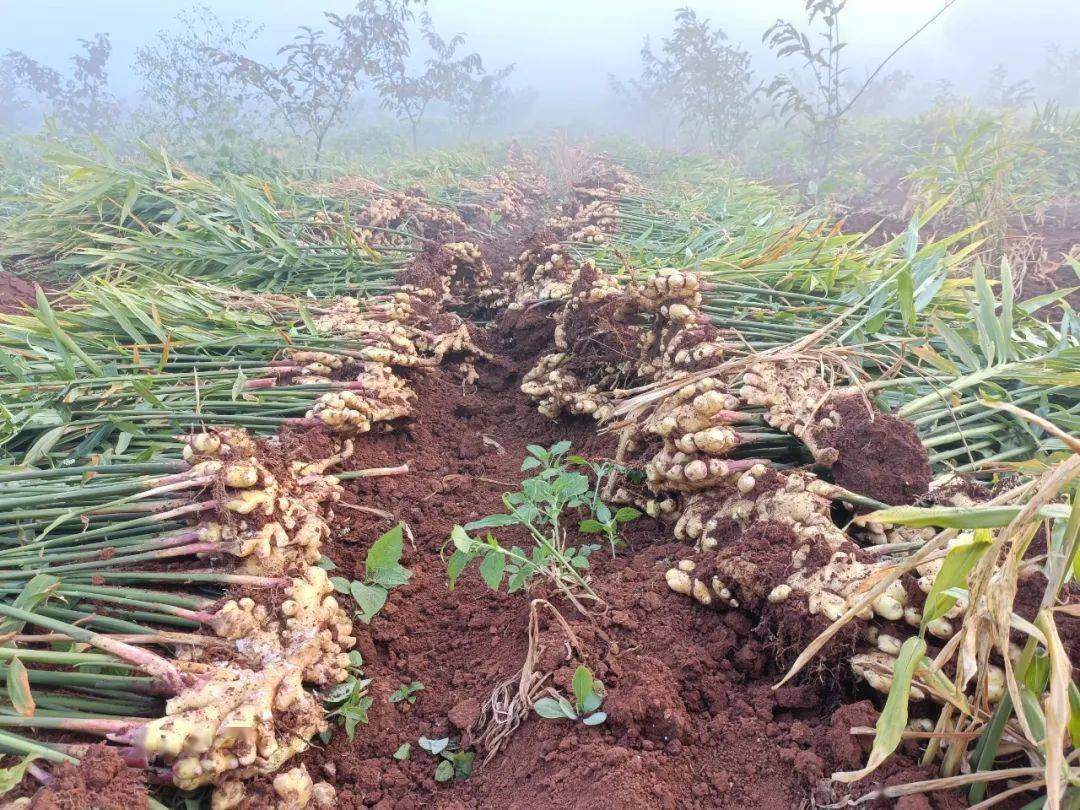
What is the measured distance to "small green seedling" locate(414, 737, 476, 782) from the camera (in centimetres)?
134

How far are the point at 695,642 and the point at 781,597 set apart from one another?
0.24m

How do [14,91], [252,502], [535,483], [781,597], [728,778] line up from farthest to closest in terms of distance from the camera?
[14,91] < [535,483] < [252,502] < [781,597] < [728,778]

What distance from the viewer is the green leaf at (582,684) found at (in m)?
1.25

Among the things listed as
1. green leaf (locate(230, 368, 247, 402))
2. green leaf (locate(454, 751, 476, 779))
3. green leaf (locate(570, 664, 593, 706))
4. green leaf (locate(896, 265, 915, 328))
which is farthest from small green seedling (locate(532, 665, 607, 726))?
green leaf (locate(230, 368, 247, 402))

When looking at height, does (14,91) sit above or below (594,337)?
above

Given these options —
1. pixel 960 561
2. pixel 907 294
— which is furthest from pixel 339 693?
pixel 907 294

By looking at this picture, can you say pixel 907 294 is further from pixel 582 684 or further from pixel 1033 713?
pixel 582 684

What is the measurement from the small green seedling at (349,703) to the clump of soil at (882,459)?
1.27m

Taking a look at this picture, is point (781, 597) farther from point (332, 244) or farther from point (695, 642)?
point (332, 244)

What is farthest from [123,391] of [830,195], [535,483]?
[830,195]

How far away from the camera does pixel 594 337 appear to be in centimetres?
263

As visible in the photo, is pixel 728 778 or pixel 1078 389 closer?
pixel 728 778

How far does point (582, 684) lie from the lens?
1263mm

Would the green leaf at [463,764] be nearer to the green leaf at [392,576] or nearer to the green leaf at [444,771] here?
the green leaf at [444,771]
